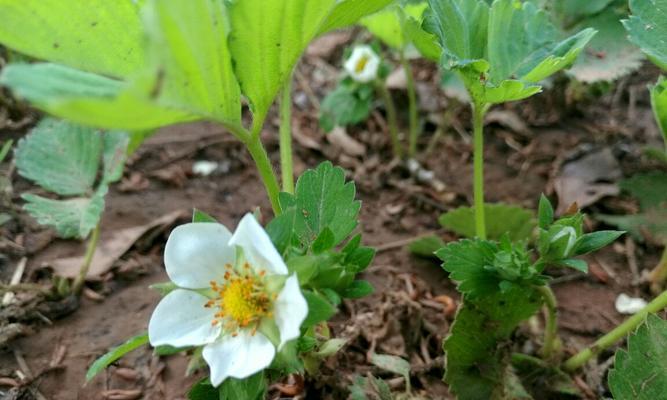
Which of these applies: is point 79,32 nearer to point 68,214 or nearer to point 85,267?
point 68,214

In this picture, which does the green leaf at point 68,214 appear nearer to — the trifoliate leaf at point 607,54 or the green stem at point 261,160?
the green stem at point 261,160

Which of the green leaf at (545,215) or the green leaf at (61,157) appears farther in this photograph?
the green leaf at (61,157)

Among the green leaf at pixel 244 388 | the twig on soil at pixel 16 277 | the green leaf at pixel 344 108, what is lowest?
the twig on soil at pixel 16 277

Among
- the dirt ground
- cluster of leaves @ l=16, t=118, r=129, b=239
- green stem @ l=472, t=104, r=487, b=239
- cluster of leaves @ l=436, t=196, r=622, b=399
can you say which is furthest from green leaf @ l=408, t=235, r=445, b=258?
cluster of leaves @ l=16, t=118, r=129, b=239

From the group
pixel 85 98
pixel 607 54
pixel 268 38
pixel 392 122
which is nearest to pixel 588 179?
pixel 607 54

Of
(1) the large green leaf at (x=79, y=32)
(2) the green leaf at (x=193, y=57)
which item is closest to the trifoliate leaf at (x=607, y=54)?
(2) the green leaf at (x=193, y=57)

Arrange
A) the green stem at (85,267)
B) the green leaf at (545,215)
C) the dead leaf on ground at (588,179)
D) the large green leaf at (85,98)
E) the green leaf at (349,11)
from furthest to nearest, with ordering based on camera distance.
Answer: the dead leaf on ground at (588,179), the green stem at (85,267), the green leaf at (545,215), the green leaf at (349,11), the large green leaf at (85,98)
